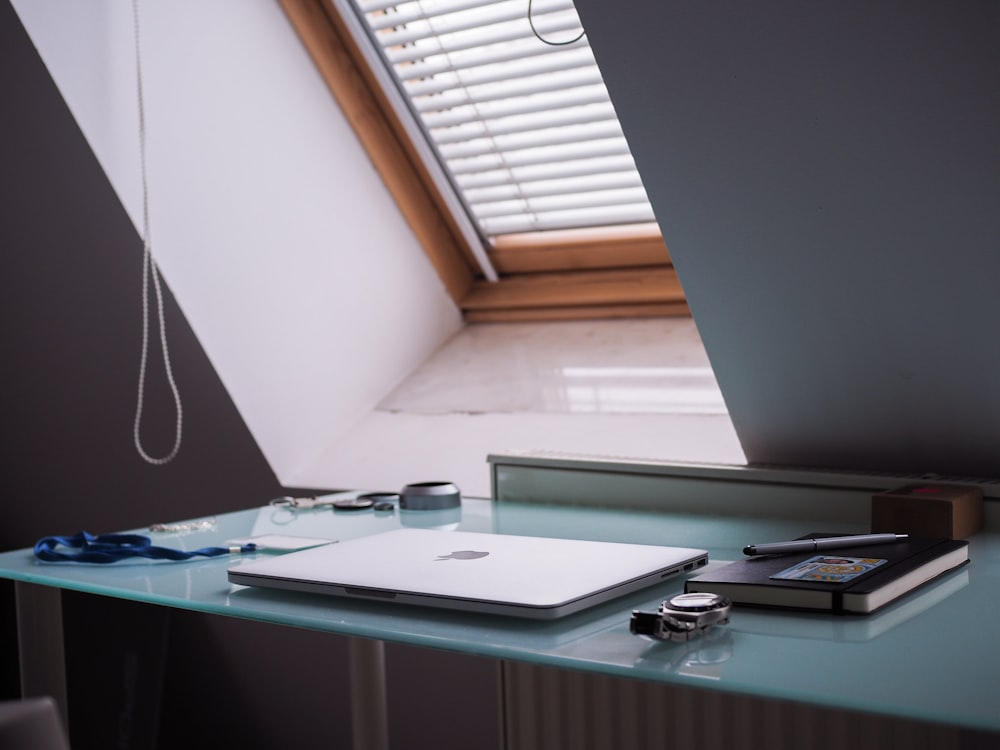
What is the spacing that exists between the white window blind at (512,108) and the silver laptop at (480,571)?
1.12 meters

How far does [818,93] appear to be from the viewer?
1.14 m

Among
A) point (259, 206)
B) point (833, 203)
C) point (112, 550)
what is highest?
point (259, 206)

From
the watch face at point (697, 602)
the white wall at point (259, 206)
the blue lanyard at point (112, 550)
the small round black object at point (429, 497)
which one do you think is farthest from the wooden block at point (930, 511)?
the white wall at point (259, 206)

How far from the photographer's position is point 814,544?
1.09 meters

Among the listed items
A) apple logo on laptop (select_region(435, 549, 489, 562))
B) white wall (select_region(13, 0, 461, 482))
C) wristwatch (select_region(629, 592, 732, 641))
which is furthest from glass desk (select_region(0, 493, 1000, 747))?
white wall (select_region(13, 0, 461, 482))

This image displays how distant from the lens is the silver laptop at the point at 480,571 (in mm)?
936

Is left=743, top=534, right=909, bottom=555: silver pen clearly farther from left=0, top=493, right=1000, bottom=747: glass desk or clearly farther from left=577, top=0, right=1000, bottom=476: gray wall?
left=577, top=0, right=1000, bottom=476: gray wall

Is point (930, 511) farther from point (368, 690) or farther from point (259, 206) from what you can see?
point (259, 206)

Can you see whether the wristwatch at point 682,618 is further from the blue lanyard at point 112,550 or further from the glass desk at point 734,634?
the blue lanyard at point 112,550

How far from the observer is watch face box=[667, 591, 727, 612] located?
0.88 metres

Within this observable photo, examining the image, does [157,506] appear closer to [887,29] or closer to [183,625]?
[183,625]

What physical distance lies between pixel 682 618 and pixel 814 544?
0.93 ft

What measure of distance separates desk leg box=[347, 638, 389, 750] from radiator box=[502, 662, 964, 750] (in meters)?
0.31

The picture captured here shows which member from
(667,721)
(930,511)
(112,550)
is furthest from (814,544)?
(112,550)
